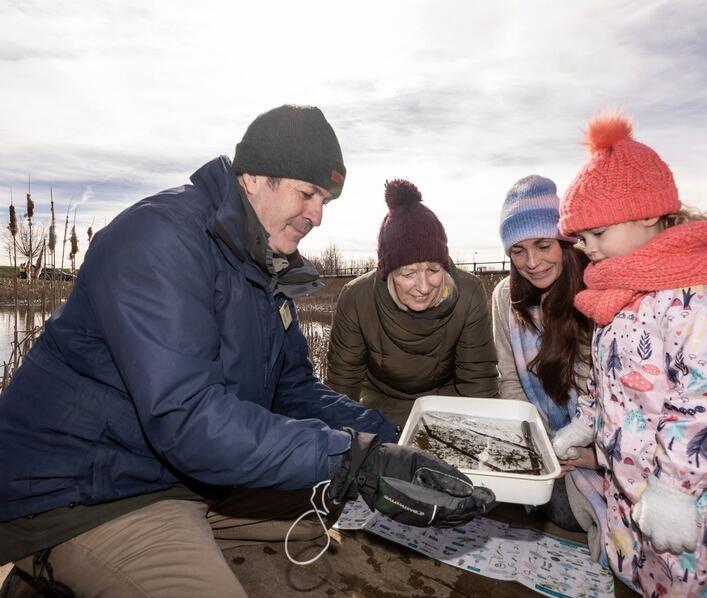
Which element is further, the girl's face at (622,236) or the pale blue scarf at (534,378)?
the pale blue scarf at (534,378)

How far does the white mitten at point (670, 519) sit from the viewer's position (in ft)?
4.39

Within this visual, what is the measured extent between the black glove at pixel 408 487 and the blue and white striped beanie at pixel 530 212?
1.37m

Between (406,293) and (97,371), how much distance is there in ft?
5.38

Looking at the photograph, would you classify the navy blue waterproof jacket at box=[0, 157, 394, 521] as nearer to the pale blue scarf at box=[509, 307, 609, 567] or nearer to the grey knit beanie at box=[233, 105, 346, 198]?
the grey knit beanie at box=[233, 105, 346, 198]

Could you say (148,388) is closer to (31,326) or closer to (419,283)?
(419,283)

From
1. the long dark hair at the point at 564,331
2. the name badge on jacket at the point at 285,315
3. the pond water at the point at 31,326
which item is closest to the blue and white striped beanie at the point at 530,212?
the long dark hair at the point at 564,331

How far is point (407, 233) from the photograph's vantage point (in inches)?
96.0

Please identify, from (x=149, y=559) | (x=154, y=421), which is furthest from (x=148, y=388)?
(x=149, y=559)

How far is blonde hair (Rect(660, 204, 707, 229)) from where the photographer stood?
1605 millimetres

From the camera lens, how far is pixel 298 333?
228 cm

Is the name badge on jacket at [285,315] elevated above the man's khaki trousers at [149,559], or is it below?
above

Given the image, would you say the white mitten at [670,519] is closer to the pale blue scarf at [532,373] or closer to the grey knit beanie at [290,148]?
the pale blue scarf at [532,373]

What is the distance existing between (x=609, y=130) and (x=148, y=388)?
5.87ft

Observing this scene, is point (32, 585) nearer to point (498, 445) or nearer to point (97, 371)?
point (97, 371)
